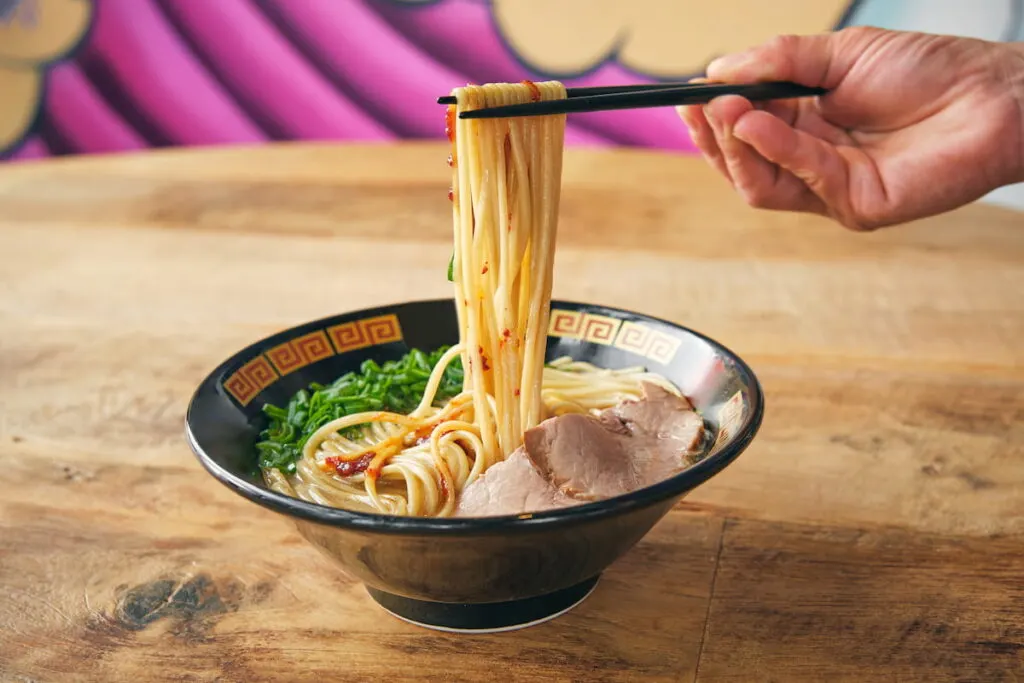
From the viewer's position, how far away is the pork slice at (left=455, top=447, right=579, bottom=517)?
47.7 inches

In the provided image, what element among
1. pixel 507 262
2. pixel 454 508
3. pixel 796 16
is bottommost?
pixel 454 508

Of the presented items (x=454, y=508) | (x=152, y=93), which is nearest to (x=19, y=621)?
(x=454, y=508)

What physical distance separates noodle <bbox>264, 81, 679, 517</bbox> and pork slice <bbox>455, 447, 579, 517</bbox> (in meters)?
0.07

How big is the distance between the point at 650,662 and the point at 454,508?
32 cm

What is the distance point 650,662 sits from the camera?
45.9 inches

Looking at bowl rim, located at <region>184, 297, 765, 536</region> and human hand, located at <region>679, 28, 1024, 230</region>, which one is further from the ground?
human hand, located at <region>679, 28, 1024, 230</region>

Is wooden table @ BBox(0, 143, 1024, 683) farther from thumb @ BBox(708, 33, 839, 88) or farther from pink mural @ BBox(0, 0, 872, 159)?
pink mural @ BBox(0, 0, 872, 159)

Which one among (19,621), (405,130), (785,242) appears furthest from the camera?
(405,130)

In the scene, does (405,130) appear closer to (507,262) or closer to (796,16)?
(796,16)

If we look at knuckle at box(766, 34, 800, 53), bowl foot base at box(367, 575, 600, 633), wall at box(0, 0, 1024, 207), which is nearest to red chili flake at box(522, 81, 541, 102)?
bowl foot base at box(367, 575, 600, 633)

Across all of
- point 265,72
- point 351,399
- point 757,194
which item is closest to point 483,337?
point 351,399

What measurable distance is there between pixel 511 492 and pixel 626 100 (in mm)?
567

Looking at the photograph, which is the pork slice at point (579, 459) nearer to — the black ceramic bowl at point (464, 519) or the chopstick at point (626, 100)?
the black ceramic bowl at point (464, 519)

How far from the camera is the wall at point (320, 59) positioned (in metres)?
4.50
